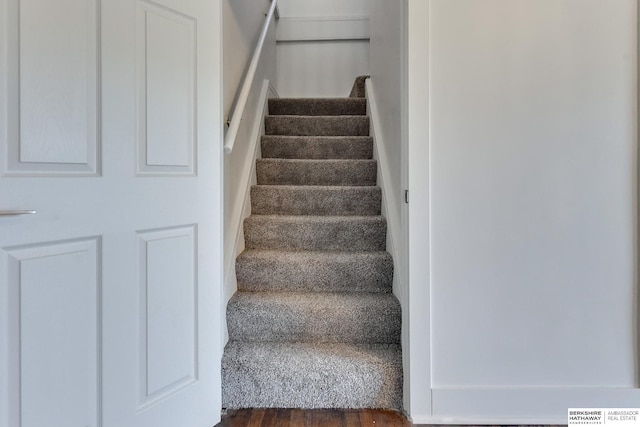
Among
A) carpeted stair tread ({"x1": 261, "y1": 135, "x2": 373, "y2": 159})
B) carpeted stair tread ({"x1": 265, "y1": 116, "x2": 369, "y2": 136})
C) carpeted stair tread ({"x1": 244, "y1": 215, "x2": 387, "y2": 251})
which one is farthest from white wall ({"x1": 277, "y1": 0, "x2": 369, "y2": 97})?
carpeted stair tread ({"x1": 244, "y1": 215, "x2": 387, "y2": 251})

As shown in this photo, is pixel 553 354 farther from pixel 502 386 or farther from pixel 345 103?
pixel 345 103

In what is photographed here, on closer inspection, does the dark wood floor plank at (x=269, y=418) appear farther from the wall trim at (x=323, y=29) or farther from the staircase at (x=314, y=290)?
the wall trim at (x=323, y=29)

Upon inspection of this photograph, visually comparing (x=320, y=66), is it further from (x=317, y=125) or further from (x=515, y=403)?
(x=515, y=403)

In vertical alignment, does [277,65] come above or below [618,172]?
above

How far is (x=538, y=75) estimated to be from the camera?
52.9 inches

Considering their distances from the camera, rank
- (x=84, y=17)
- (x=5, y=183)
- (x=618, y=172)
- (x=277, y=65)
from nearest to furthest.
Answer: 1. (x=5, y=183)
2. (x=84, y=17)
3. (x=618, y=172)
4. (x=277, y=65)

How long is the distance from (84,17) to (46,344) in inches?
38.0

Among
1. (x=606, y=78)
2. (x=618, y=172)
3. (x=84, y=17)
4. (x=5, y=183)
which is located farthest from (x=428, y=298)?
(x=84, y=17)

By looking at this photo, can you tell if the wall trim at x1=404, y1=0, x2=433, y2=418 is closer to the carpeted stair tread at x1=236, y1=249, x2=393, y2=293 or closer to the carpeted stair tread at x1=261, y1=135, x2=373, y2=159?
the carpeted stair tread at x1=236, y1=249, x2=393, y2=293

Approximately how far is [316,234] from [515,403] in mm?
1194

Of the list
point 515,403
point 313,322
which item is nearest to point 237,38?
point 313,322

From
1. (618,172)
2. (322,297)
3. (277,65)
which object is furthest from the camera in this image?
(277,65)

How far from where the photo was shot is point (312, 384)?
55.8 inches

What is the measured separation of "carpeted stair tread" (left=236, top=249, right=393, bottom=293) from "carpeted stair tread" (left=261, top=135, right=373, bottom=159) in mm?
1040
